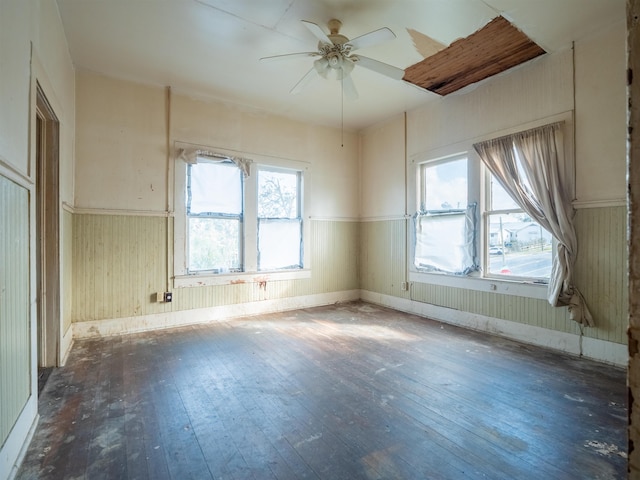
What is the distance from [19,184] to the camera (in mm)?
1792

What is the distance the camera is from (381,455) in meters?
1.75

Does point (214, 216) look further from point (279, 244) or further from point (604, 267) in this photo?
point (604, 267)

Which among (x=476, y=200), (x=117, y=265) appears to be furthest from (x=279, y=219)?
(x=476, y=200)

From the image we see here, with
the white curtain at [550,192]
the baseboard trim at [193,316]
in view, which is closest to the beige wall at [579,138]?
the white curtain at [550,192]

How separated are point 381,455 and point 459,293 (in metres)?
2.96

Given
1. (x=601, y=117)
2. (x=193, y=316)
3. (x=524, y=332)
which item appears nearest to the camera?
(x=601, y=117)

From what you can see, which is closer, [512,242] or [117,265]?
[512,242]

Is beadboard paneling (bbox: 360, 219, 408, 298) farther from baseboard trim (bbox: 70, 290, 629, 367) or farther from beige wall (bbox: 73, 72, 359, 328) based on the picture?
beige wall (bbox: 73, 72, 359, 328)

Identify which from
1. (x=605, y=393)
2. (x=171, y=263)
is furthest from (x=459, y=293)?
(x=171, y=263)

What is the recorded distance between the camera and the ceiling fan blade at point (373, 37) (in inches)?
100

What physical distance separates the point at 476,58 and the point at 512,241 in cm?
206

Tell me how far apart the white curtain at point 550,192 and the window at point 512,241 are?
16cm

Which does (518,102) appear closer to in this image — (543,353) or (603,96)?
(603,96)

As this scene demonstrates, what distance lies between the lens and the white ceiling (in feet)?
8.87
